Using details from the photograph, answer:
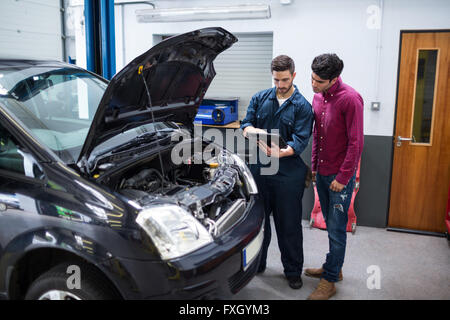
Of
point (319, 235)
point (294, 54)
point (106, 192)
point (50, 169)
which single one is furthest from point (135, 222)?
point (294, 54)

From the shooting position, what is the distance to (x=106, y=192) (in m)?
1.71

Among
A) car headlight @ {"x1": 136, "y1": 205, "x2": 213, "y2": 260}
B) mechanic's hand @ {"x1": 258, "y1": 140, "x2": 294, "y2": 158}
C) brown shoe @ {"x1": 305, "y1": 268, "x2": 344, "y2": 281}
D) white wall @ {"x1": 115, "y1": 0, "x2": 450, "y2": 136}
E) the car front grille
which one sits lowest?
brown shoe @ {"x1": 305, "y1": 268, "x2": 344, "y2": 281}

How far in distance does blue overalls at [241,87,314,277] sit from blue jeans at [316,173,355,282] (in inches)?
5.9

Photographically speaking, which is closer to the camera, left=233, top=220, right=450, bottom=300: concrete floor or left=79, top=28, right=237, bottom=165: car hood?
left=79, top=28, right=237, bottom=165: car hood

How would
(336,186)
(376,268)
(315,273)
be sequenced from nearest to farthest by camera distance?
(336,186) < (315,273) < (376,268)

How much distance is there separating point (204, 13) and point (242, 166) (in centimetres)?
194

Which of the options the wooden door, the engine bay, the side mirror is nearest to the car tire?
the engine bay

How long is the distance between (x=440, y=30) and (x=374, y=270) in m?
2.17

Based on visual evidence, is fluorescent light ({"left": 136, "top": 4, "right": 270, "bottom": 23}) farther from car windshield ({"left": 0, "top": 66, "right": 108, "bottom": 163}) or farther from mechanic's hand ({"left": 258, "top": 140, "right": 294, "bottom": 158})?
mechanic's hand ({"left": 258, "top": 140, "right": 294, "bottom": 158})

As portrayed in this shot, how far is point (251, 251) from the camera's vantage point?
197cm

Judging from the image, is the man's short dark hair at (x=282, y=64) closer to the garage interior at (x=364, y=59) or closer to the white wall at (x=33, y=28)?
the garage interior at (x=364, y=59)

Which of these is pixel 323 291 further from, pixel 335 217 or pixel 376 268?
pixel 376 268

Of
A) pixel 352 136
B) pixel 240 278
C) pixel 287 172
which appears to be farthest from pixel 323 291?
pixel 352 136

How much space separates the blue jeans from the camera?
7.91 feet
